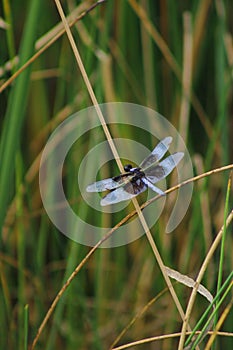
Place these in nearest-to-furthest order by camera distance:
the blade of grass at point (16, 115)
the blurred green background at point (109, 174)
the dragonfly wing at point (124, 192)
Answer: the dragonfly wing at point (124, 192) < the blade of grass at point (16, 115) < the blurred green background at point (109, 174)

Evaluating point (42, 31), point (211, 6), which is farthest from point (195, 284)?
point (211, 6)

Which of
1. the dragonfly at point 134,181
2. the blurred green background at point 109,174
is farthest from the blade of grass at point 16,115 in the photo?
the dragonfly at point 134,181

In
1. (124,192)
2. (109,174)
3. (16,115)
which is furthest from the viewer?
(109,174)

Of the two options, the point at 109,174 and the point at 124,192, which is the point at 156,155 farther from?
the point at 109,174

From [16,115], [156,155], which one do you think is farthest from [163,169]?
[16,115]

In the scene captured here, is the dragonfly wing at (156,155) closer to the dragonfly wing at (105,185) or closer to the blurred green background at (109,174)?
the dragonfly wing at (105,185)

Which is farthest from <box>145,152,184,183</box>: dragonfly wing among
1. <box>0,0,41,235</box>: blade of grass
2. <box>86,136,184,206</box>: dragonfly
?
<box>0,0,41,235</box>: blade of grass

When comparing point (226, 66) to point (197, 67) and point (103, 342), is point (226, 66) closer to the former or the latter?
point (197, 67)
